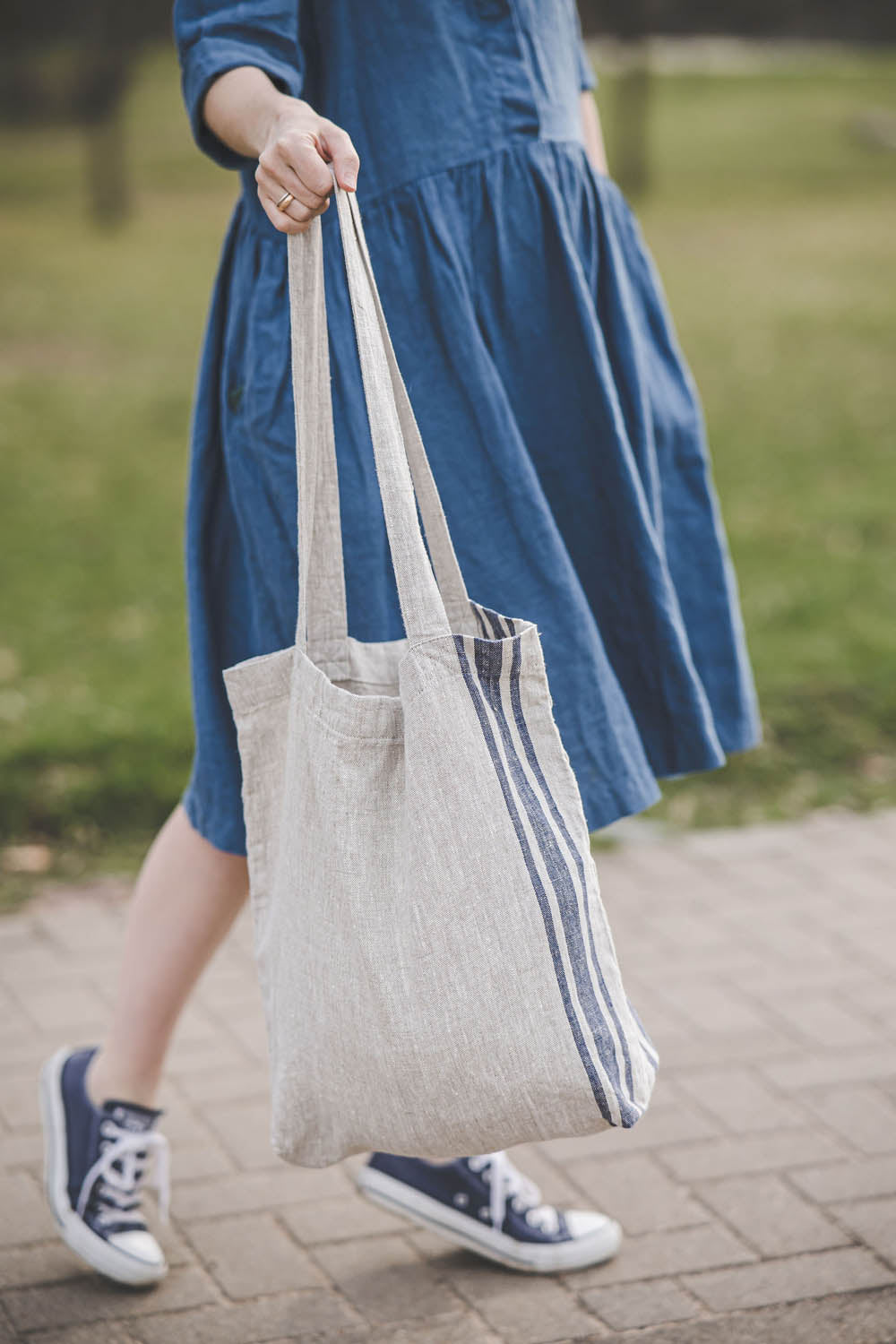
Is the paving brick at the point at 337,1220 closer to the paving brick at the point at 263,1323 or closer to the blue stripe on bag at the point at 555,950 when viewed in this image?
the paving brick at the point at 263,1323

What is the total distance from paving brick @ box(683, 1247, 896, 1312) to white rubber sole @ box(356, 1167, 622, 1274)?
0.12 metres

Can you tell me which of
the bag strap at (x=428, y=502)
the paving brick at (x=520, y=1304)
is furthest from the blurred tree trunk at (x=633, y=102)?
the bag strap at (x=428, y=502)

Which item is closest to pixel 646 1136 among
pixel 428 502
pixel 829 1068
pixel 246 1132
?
pixel 829 1068

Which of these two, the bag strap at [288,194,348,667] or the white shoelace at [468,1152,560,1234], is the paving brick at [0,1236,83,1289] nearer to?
the white shoelace at [468,1152,560,1234]

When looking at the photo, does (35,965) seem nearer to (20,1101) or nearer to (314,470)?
(20,1101)

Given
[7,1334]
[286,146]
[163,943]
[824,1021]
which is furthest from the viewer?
[824,1021]

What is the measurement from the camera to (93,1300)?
211 cm

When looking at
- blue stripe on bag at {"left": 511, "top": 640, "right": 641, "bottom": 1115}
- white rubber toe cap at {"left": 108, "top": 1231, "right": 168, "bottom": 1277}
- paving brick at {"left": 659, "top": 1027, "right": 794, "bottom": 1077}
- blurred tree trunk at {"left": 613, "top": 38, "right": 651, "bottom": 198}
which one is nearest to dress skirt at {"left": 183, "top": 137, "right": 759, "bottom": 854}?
blue stripe on bag at {"left": 511, "top": 640, "right": 641, "bottom": 1115}

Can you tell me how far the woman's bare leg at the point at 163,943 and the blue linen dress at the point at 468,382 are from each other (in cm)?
10

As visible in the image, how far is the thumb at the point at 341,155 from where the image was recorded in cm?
166

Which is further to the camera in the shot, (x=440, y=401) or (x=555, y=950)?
(x=440, y=401)

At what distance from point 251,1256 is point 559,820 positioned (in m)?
0.99

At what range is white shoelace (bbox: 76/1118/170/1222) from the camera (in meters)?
2.14

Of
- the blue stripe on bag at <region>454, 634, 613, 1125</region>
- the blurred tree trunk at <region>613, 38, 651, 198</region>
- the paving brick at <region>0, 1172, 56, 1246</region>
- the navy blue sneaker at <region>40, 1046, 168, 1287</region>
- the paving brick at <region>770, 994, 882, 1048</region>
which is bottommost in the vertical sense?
the paving brick at <region>770, 994, 882, 1048</region>
